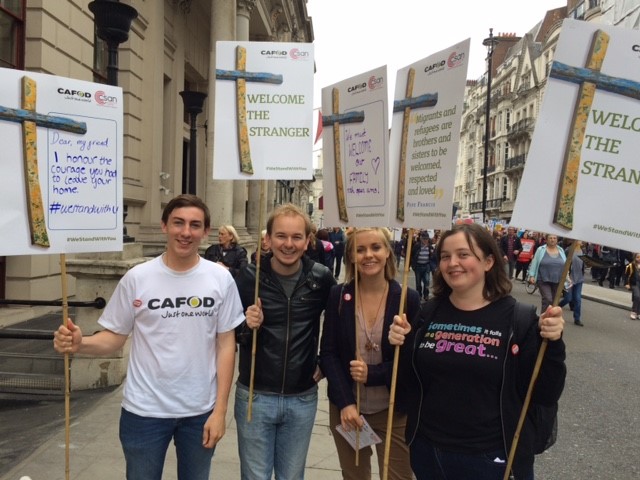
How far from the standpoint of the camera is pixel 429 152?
2.67 m

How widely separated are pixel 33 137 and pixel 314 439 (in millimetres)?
3228

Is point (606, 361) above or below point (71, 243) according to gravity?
below

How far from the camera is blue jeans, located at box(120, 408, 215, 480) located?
2.42 meters

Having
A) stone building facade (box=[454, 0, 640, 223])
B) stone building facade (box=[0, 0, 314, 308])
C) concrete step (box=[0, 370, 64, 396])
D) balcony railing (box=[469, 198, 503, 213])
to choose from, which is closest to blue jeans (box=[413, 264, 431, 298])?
stone building facade (box=[0, 0, 314, 308])

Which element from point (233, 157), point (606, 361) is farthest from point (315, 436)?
point (606, 361)

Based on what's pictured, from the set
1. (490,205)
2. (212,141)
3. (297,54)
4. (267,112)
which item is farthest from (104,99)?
(490,205)

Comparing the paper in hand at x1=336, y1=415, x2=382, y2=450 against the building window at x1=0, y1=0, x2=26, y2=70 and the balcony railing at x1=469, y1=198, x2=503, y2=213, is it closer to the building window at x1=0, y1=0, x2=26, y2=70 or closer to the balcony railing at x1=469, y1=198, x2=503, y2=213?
the building window at x1=0, y1=0, x2=26, y2=70

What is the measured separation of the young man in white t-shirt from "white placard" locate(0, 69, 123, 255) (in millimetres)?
422

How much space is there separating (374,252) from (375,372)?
0.60 m

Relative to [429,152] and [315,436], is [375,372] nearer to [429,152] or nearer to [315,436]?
[429,152]

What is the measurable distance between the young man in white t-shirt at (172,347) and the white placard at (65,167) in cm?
42

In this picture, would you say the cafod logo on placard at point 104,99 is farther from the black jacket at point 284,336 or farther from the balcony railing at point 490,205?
the balcony railing at point 490,205

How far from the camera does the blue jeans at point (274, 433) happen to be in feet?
8.75

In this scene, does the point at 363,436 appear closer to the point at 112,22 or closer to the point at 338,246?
the point at 112,22
